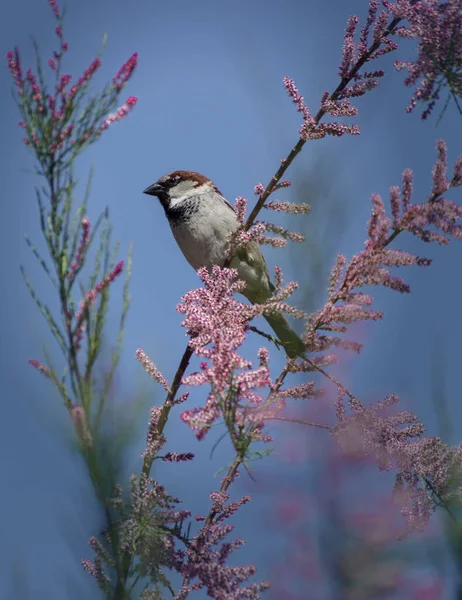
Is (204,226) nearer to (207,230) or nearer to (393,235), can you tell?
(207,230)

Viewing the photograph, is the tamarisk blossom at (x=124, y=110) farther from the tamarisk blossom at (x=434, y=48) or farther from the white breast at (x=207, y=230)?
the white breast at (x=207, y=230)

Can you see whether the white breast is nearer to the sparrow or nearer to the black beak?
the sparrow

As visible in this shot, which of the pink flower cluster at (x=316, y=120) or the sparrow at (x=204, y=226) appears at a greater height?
the sparrow at (x=204, y=226)

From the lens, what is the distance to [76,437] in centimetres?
74

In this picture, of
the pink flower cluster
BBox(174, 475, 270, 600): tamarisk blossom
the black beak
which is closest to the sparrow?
the black beak

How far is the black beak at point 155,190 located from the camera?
2.98 metres

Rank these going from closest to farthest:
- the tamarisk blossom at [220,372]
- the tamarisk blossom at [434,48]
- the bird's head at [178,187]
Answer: the tamarisk blossom at [220,372] < the tamarisk blossom at [434,48] < the bird's head at [178,187]

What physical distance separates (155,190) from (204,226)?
1.36 feet

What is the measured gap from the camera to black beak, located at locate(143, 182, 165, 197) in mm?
2980

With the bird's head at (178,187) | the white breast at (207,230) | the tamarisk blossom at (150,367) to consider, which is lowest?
the tamarisk blossom at (150,367)

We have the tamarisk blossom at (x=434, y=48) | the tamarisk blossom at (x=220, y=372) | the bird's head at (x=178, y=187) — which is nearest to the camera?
the tamarisk blossom at (x=220, y=372)

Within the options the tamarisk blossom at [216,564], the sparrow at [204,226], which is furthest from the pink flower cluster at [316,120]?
the sparrow at [204,226]

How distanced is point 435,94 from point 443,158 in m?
0.21

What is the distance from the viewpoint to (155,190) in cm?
298
